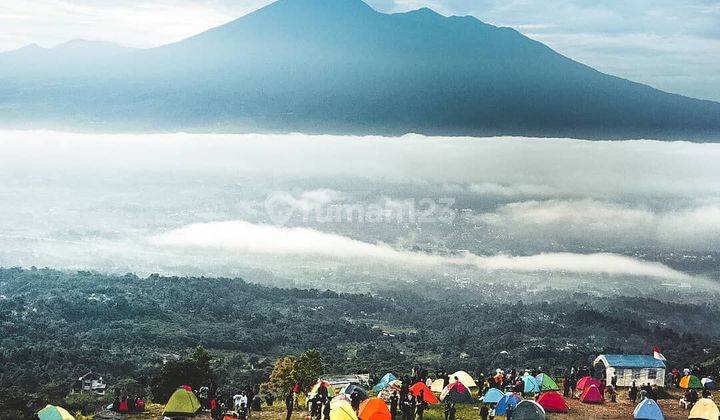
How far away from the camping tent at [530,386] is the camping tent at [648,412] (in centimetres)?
633

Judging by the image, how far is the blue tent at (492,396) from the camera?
1421 inches

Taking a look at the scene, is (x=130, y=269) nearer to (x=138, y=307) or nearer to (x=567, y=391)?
(x=138, y=307)

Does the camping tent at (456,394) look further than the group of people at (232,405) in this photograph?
Yes

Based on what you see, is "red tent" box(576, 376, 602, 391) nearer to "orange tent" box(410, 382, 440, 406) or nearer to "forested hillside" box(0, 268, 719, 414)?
"orange tent" box(410, 382, 440, 406)

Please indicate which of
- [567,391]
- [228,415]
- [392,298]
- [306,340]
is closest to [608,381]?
[567,391]

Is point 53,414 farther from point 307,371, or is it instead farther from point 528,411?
point 528,411

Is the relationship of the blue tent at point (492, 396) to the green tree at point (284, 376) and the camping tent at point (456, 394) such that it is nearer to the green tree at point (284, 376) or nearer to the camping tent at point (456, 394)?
the camping tent at point (456, 394)

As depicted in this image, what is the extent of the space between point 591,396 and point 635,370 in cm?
728

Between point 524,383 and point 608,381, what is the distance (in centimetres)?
683

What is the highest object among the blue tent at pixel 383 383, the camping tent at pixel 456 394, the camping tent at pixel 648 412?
the camping tent at pixel 648 412

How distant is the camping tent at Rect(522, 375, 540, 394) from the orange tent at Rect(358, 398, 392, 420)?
29.7 feet

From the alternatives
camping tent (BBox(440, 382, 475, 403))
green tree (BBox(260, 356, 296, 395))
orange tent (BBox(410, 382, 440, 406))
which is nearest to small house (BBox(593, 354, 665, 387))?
camping tent (BBox(440, 382, 475, 403))

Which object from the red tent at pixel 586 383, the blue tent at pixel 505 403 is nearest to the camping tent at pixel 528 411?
the blue tent at pixel 505 403

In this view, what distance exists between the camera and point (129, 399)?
35.5 meters
